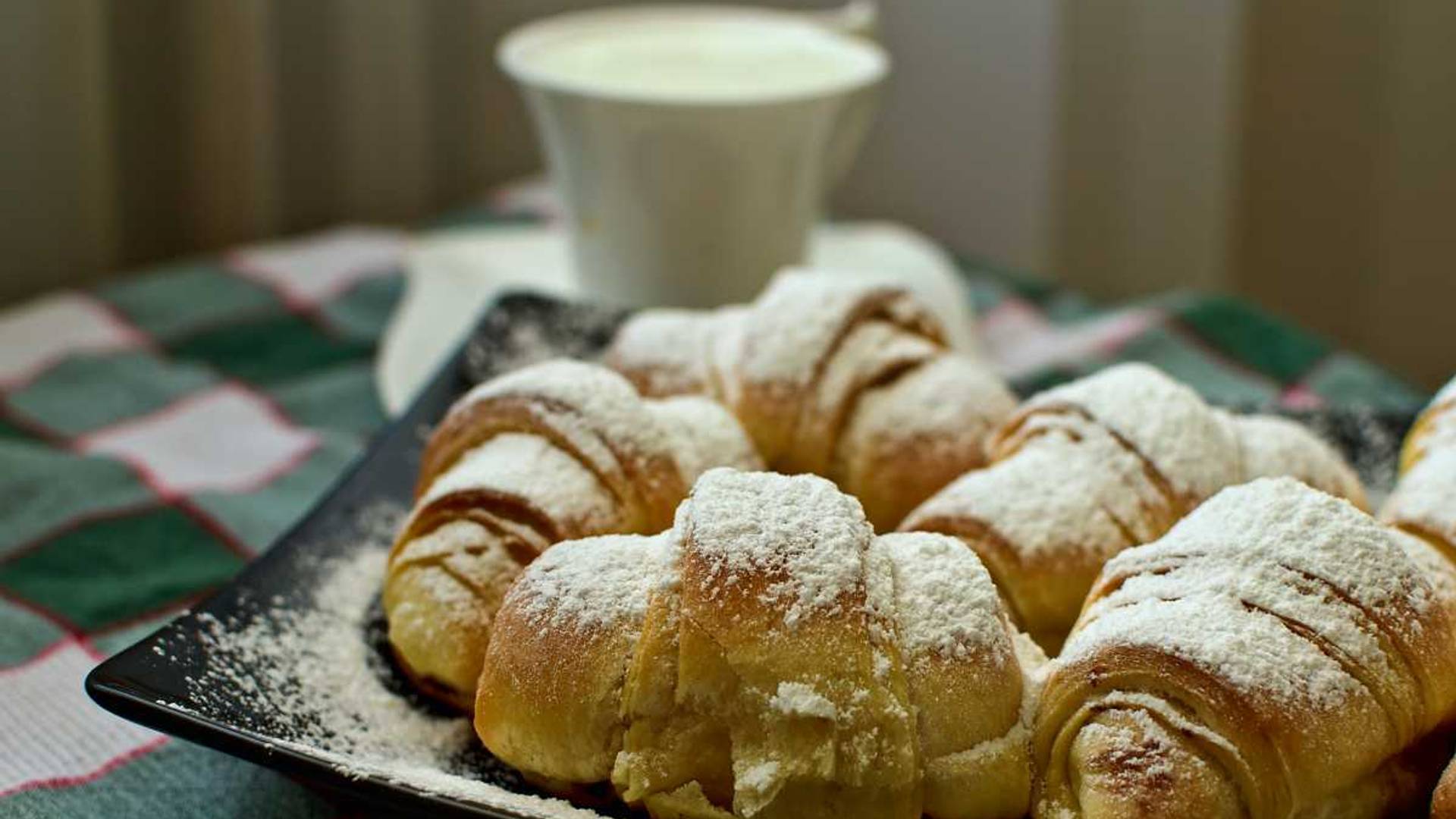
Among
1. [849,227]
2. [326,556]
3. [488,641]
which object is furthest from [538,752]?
[849,227]

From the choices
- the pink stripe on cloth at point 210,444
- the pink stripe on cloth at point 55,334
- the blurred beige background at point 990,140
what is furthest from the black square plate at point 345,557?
the blurred beige background at point 990,140

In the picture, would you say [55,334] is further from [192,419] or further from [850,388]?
[850,388]

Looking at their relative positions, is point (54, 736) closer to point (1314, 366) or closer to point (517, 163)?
point (1314, 366)

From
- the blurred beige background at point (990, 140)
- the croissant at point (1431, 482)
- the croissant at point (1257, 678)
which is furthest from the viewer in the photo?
the blurred beige background at point (990, 140)

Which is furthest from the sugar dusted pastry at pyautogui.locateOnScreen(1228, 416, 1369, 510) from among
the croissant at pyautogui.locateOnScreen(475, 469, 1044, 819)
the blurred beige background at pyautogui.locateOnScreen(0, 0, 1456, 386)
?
the blurred beige background at pyautogui.locateOnScreen(0, 0, 1456, 386)

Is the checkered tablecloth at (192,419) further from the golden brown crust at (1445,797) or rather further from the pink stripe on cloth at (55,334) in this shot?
the golden brown crust at (1445,797)

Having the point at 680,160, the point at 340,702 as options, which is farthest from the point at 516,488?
the point at 680,160

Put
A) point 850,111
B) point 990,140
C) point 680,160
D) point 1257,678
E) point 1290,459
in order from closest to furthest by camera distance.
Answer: point 1257,678 < point 1290,459 < point 680,160 < point 850,111 < point 990,140
